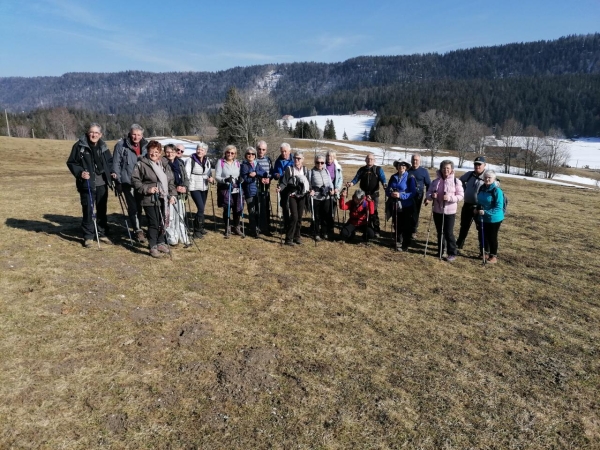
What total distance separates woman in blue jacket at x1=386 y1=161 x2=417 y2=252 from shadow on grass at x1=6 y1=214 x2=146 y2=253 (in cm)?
619

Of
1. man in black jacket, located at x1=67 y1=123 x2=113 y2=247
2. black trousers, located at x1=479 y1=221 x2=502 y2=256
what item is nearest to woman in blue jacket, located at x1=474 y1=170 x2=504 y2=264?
black trousers, located at x1=479 y1=221 x2=502 y2=256

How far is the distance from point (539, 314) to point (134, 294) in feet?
23.0

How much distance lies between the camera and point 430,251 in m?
9.46

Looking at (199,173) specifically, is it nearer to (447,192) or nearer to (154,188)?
(154,188)

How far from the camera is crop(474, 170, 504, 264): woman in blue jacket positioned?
8.38 meters

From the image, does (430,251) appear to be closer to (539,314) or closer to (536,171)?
(539,314)

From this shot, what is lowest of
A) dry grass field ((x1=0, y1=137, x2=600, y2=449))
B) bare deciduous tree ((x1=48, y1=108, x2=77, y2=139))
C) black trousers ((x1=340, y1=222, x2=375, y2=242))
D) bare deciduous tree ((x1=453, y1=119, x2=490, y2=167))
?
dry grass field ((x1=0, y1=137, x2=600, y2=449))

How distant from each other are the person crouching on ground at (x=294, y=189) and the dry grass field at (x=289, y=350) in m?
0.97

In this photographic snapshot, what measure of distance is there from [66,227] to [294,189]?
20.6 feet

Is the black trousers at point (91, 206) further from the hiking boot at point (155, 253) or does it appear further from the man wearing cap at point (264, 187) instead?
the man wearing cap at point (264, 187)

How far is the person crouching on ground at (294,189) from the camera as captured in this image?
8.96 m

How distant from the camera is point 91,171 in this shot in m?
8.02

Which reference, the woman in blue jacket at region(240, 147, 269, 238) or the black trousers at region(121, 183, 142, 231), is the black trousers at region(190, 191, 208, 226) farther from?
the black trousers at region(121, 183, 142, 231)

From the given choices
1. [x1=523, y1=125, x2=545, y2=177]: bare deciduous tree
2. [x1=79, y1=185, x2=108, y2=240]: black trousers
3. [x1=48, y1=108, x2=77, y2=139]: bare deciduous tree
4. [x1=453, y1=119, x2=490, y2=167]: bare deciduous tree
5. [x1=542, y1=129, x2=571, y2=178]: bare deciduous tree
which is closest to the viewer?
[x1=79, y1=185, x2=108, y2=240]: black trousers
